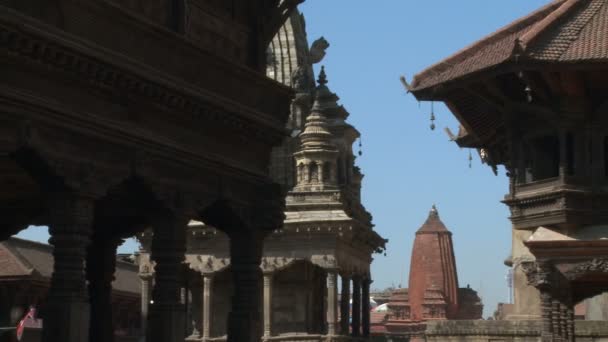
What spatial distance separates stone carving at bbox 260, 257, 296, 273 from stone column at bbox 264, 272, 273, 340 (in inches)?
7.6

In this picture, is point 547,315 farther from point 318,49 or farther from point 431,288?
point 431,288

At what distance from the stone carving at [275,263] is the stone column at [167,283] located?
2701cm

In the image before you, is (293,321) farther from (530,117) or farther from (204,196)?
(204,196)

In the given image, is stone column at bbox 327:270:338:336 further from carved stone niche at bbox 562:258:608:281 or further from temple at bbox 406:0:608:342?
carved stone niche at bbox 562:258:608:281

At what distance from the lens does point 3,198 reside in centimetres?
2006

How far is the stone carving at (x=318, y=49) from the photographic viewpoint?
61.6m

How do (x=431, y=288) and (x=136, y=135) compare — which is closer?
(x=136, y=135)

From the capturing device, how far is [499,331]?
84.0 ft

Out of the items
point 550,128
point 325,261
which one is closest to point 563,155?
point 550,128

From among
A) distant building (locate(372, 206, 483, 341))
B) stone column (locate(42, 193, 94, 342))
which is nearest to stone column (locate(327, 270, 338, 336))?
distant building (locate(372, 206, 483, 341))

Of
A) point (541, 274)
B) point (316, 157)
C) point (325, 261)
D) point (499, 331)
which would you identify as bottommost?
point (499, 331)

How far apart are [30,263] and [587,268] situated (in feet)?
88.4

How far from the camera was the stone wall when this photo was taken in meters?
24.0

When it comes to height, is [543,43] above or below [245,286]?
above
